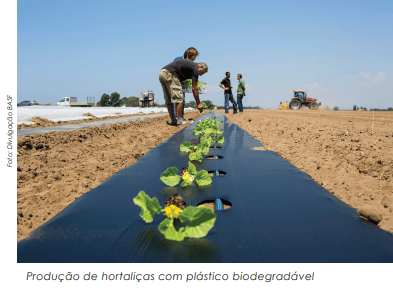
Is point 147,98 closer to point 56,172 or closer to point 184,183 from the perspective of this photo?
point 56,172

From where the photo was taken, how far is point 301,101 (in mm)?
22797

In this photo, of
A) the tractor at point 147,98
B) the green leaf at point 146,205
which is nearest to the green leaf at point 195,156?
the green leaf at point 146,205

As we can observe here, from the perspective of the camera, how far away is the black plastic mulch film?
960 mm

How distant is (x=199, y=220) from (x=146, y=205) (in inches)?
10.0

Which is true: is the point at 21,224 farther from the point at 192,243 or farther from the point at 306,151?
the point at 306,151

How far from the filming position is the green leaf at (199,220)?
979mm

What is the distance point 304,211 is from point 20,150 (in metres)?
3.21

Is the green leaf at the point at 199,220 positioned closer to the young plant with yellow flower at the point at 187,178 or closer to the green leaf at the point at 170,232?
the green leaf at the point at 170,232

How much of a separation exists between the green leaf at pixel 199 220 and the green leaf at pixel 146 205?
173 millimetres

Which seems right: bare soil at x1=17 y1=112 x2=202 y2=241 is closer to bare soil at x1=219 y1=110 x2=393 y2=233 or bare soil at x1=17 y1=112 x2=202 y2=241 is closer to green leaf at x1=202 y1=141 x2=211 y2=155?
green leaf at x1=202 y1=141 x2=211 y2=155

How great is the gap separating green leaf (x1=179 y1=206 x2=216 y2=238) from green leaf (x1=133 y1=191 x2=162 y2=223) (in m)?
0.17

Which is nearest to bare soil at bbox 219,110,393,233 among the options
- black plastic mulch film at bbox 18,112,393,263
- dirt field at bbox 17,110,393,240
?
dirt field at bbox 17,110,393,240

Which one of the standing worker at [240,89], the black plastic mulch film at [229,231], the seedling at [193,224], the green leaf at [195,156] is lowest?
the black plastic mulch film at [229,231]

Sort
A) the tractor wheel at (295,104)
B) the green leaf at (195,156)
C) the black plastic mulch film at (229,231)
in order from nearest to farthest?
the black plastic mulch film at (229,231), the green leaf at (195,156), the tractor wheel at (295,104)
